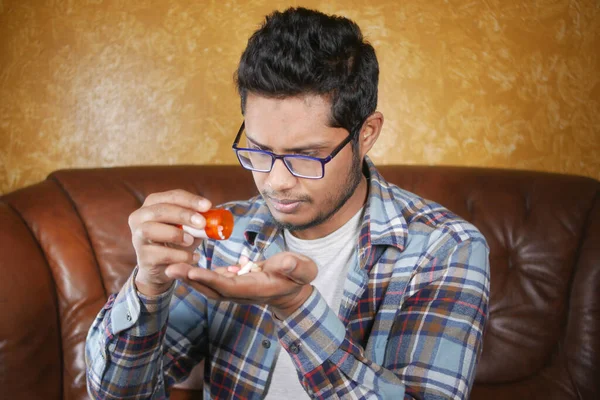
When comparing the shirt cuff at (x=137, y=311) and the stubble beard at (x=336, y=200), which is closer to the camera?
the shirt cuff at (x=137, y=311)

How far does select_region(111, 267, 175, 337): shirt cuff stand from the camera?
1.32 metres

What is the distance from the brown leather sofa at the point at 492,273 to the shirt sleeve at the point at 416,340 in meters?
0.63

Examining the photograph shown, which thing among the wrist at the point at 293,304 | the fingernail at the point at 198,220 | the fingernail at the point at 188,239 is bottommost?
the wrist at the point at 293,304

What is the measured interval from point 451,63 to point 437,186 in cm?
57

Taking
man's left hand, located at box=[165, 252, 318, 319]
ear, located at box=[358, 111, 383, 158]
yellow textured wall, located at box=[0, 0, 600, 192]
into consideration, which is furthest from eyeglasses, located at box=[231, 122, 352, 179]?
yellow textured wall, located at box=[0, 0, 600, 192]

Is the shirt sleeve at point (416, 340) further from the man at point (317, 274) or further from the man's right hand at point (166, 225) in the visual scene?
the man's right hand at point (166, 225)

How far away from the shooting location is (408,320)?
1.41 metres

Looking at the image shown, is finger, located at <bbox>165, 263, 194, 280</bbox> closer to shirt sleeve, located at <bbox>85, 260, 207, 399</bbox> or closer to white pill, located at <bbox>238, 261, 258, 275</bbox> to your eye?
white pill, located at <bbox>238, 261, 258, 275</bbox>

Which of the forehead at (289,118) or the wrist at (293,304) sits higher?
the forehead at (289,118)

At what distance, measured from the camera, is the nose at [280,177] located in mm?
1414

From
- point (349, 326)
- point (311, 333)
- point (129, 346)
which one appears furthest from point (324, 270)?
point (129, 346)

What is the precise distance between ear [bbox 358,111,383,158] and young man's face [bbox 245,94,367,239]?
0.17 ft

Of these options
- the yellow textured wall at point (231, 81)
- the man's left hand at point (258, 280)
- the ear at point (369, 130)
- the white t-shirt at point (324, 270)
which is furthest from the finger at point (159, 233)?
the yellow textured wall at point (231, 81)

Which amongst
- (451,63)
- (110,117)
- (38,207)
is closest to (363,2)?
(451,63)
